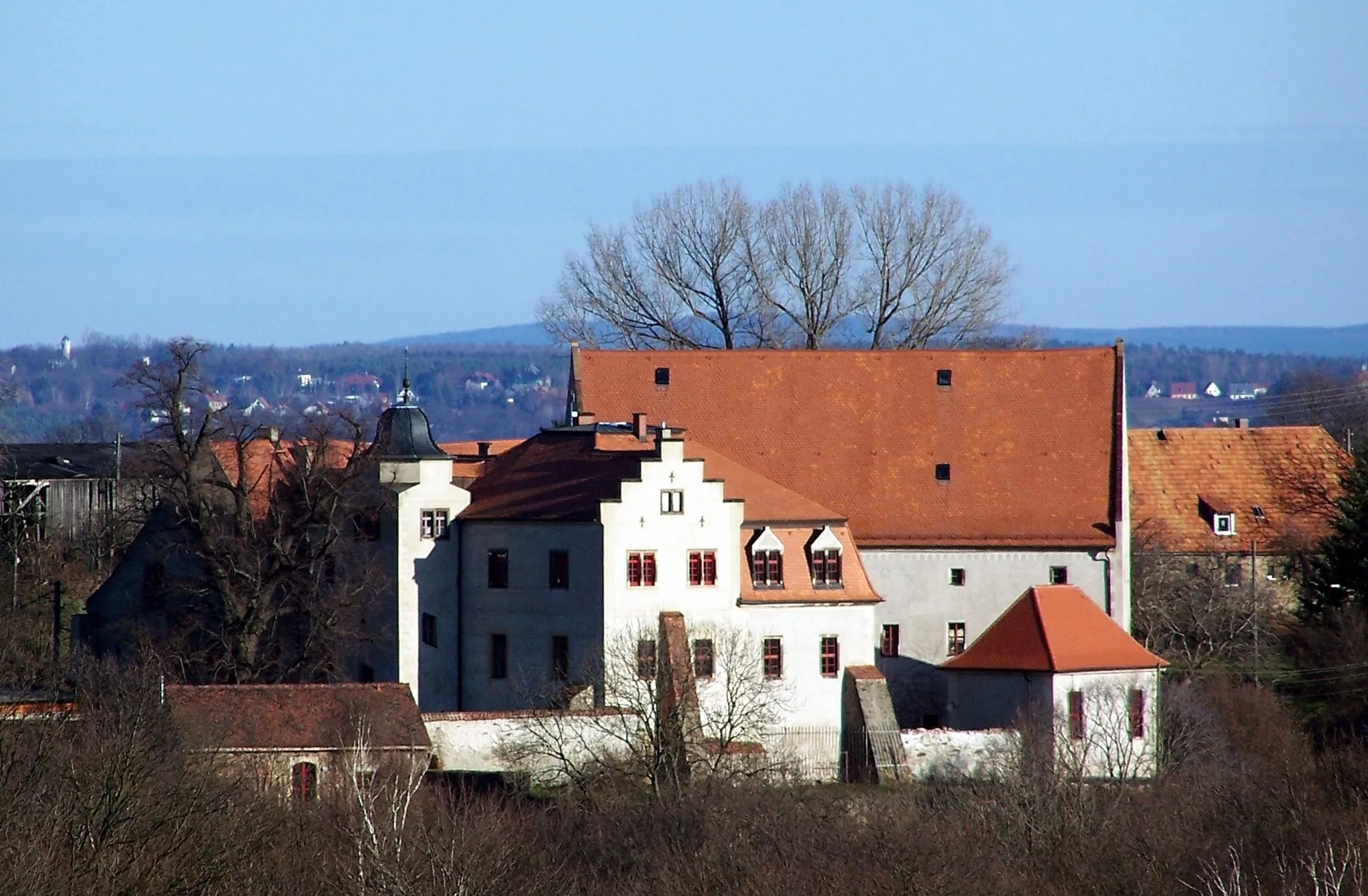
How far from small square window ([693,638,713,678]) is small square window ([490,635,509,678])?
424 centimetres

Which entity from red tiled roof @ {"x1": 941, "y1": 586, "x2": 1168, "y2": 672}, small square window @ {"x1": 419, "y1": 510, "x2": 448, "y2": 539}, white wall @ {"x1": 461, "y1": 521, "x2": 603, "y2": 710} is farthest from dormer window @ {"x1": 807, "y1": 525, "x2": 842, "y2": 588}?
small square window @ {"x1": 419, "y1": 510, "x2": 448, "y2": 539}

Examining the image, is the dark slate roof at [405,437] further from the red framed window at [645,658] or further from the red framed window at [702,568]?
the red framed window at [645,658]

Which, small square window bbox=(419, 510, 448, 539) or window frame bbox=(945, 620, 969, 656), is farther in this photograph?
window frame bbox=(945, 620, 969, 656)

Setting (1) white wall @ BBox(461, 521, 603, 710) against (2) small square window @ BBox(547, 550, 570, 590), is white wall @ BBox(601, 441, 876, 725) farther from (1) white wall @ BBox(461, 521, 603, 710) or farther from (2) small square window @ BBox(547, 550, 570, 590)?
(2) small square window @ BBox(547, 550, 570, 590)

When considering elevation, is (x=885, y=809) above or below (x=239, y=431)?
below

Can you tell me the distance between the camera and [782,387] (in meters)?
65.2

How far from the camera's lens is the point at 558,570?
58500 millimetres

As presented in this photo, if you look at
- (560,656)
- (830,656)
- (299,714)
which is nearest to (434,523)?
(560,656)

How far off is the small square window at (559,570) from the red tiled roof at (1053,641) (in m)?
9.26

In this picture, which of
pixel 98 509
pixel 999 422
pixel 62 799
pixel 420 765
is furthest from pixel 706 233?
pixel 62 799

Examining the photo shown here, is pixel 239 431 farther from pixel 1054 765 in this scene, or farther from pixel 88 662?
pixel 1054 765

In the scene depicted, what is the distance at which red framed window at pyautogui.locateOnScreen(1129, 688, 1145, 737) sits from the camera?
59500mm

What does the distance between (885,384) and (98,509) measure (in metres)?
34.9

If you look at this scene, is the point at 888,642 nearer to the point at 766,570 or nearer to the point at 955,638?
the point at 955,638
